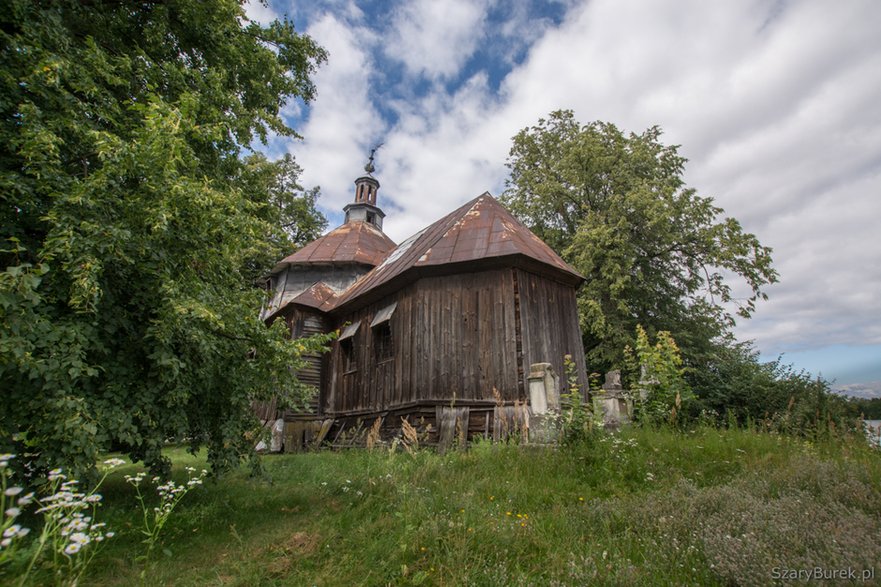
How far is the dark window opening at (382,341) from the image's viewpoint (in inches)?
477

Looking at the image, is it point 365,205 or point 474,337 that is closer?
point 474,337

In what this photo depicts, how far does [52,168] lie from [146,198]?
35.4 inches

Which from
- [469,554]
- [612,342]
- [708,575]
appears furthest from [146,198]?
[612,342]

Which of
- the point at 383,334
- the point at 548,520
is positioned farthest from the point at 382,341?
the point at 548,520

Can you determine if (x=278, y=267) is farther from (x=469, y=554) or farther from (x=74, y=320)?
(x=469, y=554)

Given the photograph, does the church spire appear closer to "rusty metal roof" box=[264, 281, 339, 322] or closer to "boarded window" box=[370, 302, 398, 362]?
"rusty metal roof" box=[264, 281, 339, 322]

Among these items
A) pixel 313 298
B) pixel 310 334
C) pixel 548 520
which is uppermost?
pixel 313 298

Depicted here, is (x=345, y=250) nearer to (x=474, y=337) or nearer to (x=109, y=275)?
(x=474, y=337)

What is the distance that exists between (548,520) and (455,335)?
632 cm

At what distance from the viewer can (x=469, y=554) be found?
352cm

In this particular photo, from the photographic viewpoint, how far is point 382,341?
12445 millimetres

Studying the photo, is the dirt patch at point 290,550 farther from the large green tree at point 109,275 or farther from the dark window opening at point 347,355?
the dark window opening at point 347,355

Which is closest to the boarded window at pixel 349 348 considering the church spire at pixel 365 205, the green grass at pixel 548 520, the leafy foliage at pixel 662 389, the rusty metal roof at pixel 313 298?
the rusty metal roof at pixel 313 298

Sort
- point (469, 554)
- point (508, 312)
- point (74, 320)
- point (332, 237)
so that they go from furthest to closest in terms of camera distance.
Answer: point (332, 237)
point (508, 312)
point (74, 320)
point (469, 554)
